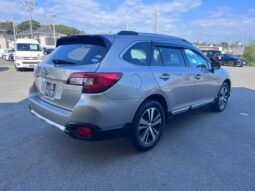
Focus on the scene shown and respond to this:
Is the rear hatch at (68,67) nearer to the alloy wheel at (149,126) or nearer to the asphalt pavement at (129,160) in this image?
the asphalt pavement at (129,160)

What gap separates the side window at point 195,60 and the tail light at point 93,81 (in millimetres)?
2248

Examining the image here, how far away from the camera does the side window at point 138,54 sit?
327 cm

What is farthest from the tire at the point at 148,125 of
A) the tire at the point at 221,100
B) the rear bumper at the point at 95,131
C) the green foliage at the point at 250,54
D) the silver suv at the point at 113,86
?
the green foliage at the point at 250,54

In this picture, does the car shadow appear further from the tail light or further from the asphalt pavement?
the tail light

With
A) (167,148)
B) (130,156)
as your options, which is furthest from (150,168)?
(167,148)

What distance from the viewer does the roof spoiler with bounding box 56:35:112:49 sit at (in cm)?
313

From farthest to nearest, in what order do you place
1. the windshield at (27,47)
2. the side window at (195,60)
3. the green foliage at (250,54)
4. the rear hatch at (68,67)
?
the green foliage at (250,54) → the windshield at (27,47) → the side window at (195,60) → the rear hatch at (68,67)

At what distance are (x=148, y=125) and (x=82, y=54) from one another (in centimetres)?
145

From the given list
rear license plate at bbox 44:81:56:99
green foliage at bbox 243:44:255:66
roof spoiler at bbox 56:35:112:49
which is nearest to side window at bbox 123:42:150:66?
roof spoiler at bbox 56:35:112:49

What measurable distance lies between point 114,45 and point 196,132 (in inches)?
98.0

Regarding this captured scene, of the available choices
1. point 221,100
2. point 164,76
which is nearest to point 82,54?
point 164,76

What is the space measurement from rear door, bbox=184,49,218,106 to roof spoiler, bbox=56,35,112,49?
1967mm

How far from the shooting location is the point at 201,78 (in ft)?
15.8

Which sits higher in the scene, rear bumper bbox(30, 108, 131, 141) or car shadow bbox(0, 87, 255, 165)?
rear bumper bbox(30, 108, 131, 141)
